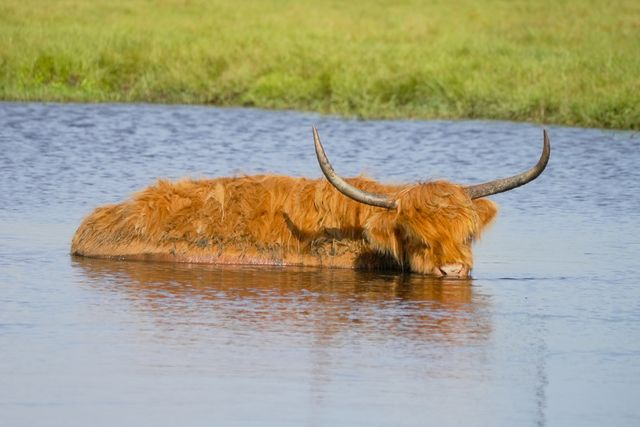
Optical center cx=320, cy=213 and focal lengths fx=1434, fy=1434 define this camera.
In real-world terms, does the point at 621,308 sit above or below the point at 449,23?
below

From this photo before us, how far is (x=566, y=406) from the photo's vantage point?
5281mm

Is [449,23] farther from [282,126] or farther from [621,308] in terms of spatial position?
[621,308]

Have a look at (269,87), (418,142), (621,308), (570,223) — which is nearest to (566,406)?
(621,308)

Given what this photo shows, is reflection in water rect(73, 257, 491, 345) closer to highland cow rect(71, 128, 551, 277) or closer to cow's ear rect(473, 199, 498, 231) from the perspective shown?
highland cow rect(71, 128, 551, 277)

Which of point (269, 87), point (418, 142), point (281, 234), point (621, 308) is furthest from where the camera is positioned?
point (269, 87)

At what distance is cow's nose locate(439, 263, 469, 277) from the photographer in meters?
8.02

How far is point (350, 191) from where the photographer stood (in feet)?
26.3

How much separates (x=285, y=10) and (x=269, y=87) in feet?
37.9

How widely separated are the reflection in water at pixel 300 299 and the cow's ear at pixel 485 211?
0.53 metres

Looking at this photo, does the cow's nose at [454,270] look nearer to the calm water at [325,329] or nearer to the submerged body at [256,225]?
the calm water at [325,329]

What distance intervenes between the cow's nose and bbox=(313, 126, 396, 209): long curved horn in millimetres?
447

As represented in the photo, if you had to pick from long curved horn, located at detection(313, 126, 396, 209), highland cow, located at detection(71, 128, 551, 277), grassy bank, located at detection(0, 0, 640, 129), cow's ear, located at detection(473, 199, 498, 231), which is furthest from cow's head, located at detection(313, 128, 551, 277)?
grassy bank, located at detection(0, 0, 640, 129)

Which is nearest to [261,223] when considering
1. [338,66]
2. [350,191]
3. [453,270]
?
[350,191]

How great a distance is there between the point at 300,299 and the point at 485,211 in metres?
1.57
